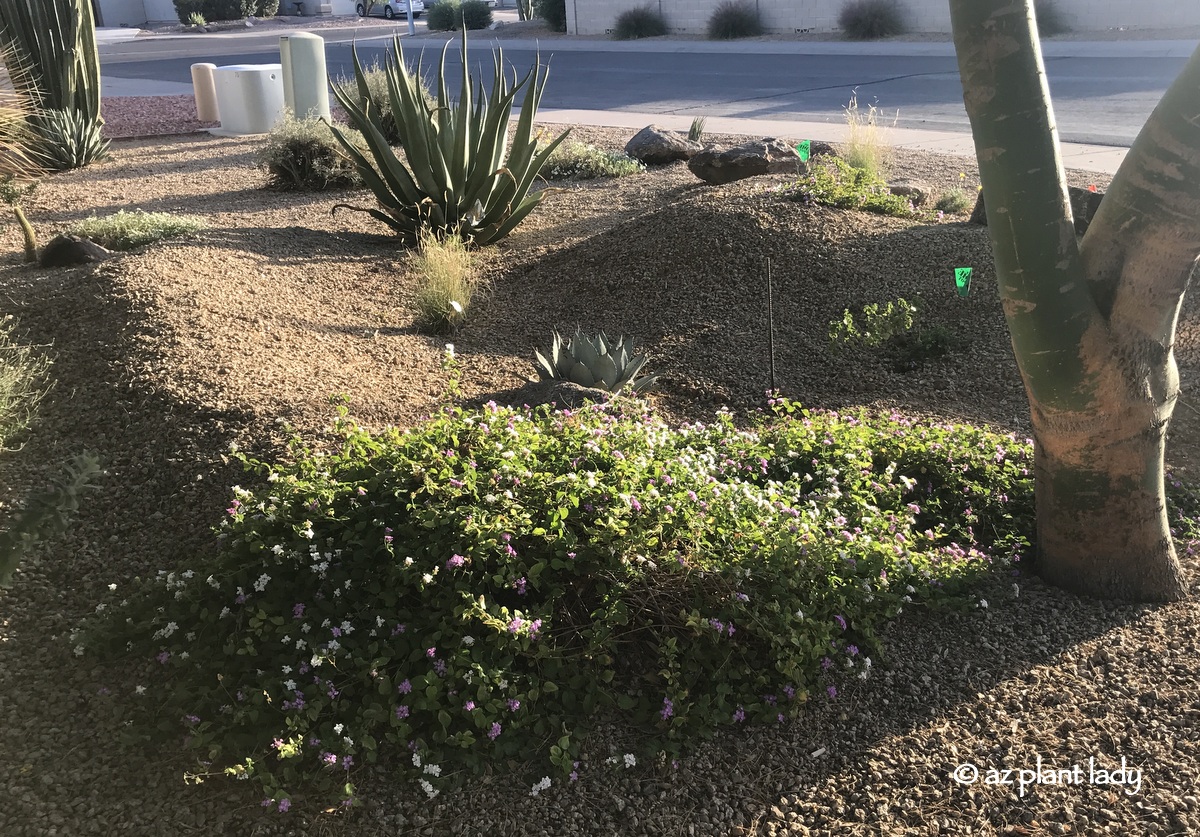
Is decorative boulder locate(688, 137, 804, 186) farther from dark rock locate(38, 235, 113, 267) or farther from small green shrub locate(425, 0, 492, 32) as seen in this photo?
small green shrub locate(425, 0, 492, 32)

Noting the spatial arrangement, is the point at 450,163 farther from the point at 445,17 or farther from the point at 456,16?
the point at 445,17

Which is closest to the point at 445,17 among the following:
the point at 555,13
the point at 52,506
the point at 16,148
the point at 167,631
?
the point at 555,13

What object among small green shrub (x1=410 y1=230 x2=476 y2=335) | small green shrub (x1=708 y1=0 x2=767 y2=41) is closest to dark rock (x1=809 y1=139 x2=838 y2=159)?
small green shrub (x1=410 y1=230 x2=476 y2=335)

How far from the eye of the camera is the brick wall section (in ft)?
78.1

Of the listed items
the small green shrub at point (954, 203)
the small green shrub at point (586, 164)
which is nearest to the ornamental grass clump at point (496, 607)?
the small green shrub at point (954, 203)

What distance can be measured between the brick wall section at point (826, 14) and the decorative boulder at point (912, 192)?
60.5 ft

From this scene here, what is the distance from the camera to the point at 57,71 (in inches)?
444

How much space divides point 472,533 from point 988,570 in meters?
1.81

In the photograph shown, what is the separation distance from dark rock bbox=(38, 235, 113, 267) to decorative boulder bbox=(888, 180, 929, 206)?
611cm

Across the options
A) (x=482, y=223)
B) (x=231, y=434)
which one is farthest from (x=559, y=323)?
(x=231, y=434)

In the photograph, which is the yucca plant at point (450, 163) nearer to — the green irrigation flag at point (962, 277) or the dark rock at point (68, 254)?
the dark rock at point (68, 254)

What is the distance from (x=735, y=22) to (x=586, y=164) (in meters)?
21.6

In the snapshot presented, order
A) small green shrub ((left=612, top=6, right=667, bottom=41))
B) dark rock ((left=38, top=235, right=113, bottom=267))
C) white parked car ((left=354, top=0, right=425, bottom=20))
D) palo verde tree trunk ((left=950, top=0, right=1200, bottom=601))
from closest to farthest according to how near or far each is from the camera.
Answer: palo verde tree trunk ((left=950, top=0, right=1200, bottom=601)), dark rock ((left=38, top=235, right=113, bottom=267)), small green shrub ((left=612, top=6, right=667, bottom=41)), white parked car ((left=354, top=0, right=425, bottom=20))

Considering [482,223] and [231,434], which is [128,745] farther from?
[482,223]
